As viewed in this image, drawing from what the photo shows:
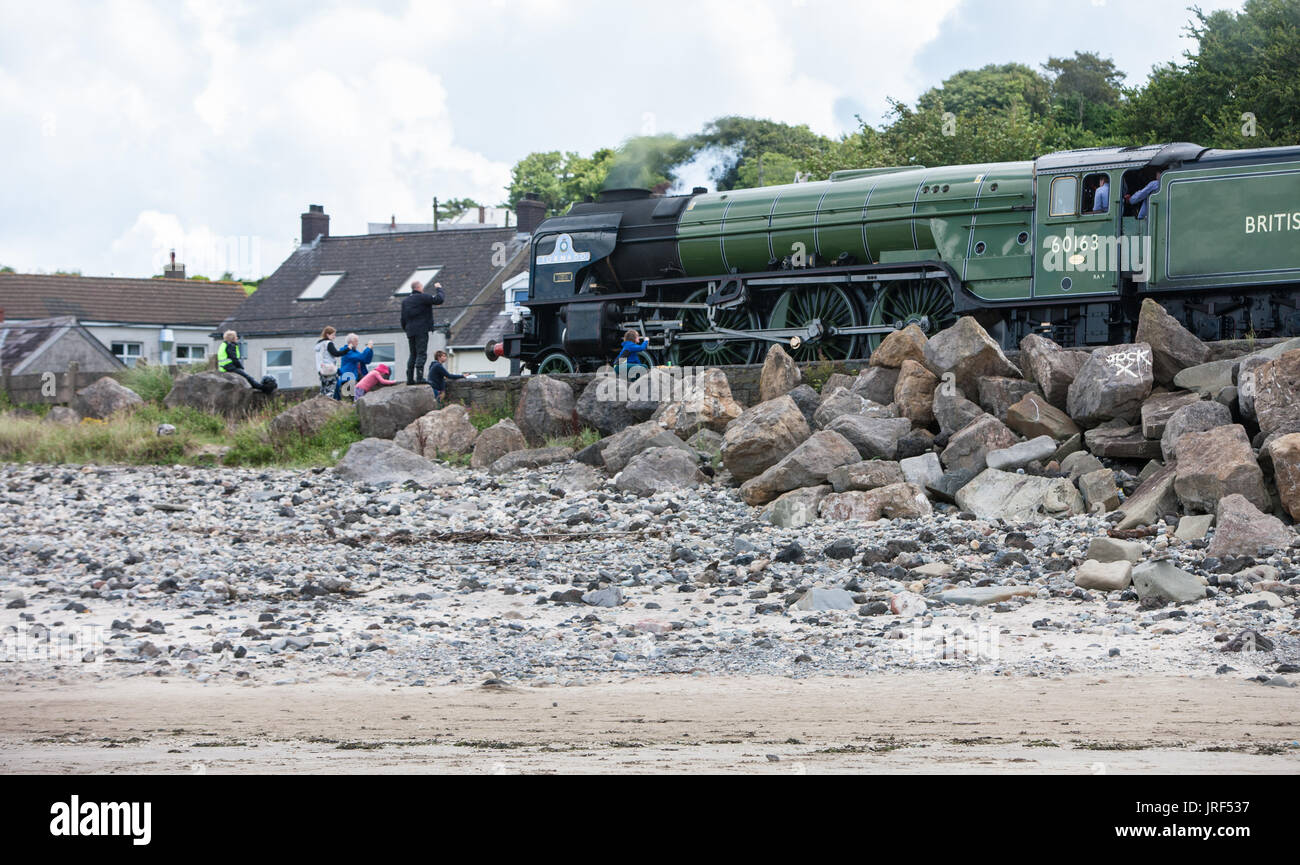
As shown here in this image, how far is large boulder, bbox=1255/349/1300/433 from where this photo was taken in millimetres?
13391

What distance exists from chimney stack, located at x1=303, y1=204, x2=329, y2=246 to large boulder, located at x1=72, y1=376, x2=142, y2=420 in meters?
30.4

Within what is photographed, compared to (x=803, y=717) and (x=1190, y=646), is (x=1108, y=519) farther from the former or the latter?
(x=803, y=717)

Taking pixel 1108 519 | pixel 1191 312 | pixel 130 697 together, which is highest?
pixel 1191 312

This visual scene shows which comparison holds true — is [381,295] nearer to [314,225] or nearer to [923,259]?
[314,225]

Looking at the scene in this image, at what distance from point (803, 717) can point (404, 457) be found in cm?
1277

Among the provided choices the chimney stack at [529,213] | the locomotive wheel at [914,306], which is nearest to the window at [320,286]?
the chimney stack at [529,213]

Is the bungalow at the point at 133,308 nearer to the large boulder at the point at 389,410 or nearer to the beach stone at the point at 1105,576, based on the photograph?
the large boulder at the point at 389,410

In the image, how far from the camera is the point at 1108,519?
13117 mm

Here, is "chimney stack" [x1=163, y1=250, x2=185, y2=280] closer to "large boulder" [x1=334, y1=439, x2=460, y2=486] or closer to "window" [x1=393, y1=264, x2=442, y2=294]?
"window" [x1=393, y1=264, x2=442, y2=294]

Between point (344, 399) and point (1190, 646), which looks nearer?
point (1190, 646)

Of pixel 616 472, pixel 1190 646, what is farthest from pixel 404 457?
pixel 1190 646

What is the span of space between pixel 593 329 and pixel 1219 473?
431 inches

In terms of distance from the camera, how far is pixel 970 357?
16.3m

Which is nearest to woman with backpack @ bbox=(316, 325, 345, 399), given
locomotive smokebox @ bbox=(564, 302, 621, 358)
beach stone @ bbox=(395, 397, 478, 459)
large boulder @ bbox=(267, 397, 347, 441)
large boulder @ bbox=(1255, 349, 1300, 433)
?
large boulder @ bbox=(267, 397, 347, 441)
